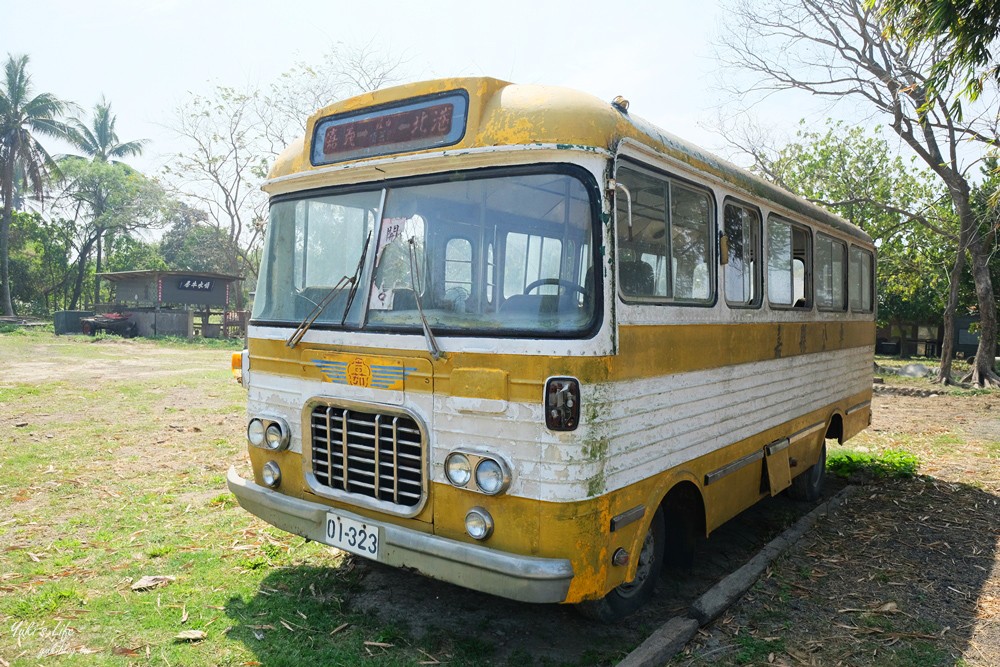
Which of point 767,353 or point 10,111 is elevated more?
point 10,111

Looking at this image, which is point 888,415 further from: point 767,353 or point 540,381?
point 540,381

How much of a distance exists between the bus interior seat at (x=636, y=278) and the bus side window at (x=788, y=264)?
193 cm

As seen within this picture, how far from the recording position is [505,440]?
11.6 feet

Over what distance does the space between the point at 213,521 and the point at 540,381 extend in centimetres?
374

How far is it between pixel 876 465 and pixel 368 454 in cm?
658

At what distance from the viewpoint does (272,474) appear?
4461 mm

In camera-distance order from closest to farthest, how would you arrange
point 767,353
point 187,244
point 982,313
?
point 767,353 < point 982,313 < point 187,244

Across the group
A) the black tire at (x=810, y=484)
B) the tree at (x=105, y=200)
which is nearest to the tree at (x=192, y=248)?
the tree at (x=105, y=200)

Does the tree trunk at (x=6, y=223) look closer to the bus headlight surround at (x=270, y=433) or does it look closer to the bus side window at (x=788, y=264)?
the bus headlight surround at (x=270, y=433)

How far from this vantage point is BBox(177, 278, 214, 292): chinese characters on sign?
31.8m

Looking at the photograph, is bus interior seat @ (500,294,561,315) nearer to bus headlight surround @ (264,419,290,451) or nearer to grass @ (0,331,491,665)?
bus headlight surround @ (264,419,290,451)

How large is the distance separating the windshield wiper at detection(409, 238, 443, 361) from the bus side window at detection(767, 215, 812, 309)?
294 centimetres

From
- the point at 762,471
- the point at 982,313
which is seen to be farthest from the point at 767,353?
the point at 982,313

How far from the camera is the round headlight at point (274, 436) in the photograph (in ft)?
14.4
